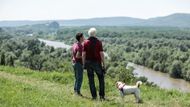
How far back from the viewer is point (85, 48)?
35.9 feet

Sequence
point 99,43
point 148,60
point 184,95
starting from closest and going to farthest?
point 99,43, point 184,95, point 148,60

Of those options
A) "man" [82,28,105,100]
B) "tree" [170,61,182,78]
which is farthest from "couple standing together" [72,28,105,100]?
"tree" [170,61,182,78]

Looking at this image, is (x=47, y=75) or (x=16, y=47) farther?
(x=16, y=47)

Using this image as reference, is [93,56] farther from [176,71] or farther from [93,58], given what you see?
[176,71]

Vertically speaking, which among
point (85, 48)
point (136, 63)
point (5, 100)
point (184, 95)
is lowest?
point (136, 63)

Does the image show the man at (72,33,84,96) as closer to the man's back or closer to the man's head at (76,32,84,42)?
the man's head at (76,32,84,42)

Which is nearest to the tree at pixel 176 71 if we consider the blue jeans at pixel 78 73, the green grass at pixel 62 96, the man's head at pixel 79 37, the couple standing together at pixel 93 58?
the green grass at pixel 62 96

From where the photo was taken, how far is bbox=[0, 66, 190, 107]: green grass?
9.79 m

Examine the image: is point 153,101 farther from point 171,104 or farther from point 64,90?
point 64,90

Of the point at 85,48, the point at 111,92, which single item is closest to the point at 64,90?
the point at 111,92

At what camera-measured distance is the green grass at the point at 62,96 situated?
→ 979 centimetres

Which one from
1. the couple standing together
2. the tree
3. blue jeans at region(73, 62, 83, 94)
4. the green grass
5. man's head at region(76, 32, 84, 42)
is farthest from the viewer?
the tree

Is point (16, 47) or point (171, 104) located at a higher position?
point (171, 104)

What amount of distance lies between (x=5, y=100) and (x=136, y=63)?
8559 cm
